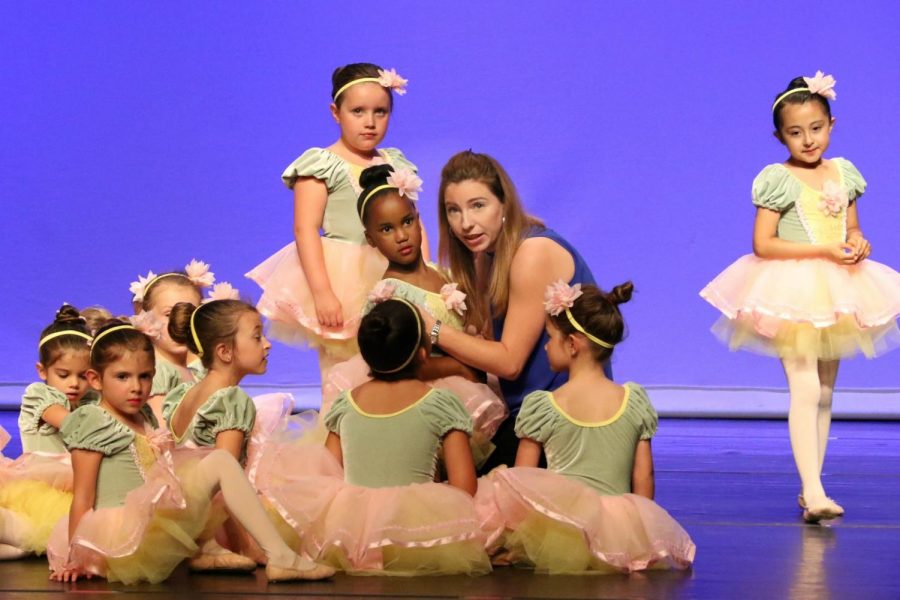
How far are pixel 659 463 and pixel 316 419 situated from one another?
1.82 m

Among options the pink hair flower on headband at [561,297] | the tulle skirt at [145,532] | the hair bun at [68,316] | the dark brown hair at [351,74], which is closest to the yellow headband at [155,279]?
the hair bun at [68,316]

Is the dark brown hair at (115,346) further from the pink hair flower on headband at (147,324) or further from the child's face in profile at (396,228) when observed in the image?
the child's face in profile at (396,228)

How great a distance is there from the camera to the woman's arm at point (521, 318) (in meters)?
3.23

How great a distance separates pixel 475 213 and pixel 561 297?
1.20 feet

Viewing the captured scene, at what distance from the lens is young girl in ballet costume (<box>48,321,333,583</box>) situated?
8.96 feet

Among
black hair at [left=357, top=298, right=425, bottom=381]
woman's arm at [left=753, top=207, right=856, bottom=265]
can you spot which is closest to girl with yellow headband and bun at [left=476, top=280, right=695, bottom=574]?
black hair at [left=357, top=298, right=425, bottom=381]

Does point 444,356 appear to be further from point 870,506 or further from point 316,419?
point 870,506

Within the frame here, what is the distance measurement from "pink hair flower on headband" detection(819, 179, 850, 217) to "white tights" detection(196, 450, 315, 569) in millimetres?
1875

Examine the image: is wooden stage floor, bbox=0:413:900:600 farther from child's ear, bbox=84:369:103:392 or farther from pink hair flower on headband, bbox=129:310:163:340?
pink hair flower on headband, bbox=129:310:163:340

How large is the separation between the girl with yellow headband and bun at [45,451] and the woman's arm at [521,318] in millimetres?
857

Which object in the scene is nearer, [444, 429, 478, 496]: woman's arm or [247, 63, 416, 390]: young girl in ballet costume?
[444, 429, 478, 496]: woman's arm

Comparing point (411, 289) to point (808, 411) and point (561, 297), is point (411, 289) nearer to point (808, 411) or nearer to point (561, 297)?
point (561, 297)

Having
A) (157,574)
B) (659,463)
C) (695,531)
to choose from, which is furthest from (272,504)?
(659,463)

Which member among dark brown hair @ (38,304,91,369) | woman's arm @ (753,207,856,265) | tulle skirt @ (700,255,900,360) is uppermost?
woman's arm @ (753,207,856,265)
